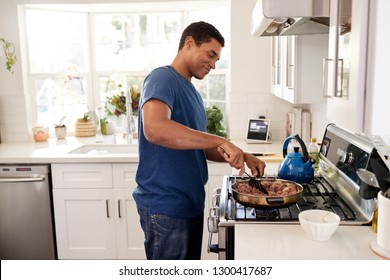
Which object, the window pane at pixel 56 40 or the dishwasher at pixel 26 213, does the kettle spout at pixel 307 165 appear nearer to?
the dishwasher at pixel 26 213

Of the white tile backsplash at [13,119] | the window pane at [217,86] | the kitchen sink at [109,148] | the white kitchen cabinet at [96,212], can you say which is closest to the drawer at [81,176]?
the white kitchen cabinet at [96,212]

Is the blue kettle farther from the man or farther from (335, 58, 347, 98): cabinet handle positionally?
(335, 58, 347, 98): cabinet handle

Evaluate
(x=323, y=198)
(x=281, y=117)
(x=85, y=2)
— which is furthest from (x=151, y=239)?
(x=85, y=2)

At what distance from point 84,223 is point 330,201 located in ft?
6.52

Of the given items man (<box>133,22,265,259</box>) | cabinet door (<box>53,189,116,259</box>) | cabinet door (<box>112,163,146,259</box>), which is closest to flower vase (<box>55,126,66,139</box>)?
cabinet door (<box>53,189,116,259</box>)

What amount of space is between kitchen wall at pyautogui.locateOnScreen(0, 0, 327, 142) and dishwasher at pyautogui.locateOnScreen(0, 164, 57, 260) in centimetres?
76

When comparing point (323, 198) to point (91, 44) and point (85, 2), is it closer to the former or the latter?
point (85, 2)

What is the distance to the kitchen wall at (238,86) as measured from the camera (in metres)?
3.34

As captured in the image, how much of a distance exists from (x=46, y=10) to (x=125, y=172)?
5.92 feet

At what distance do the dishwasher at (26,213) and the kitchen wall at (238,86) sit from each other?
756mm

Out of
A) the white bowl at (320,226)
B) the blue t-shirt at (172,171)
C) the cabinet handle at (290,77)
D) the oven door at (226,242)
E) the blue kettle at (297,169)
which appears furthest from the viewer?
the cabinet handle at (290,77)

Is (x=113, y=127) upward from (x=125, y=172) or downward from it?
upward

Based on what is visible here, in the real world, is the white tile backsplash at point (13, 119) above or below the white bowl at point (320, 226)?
above

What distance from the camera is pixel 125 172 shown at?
290cm
